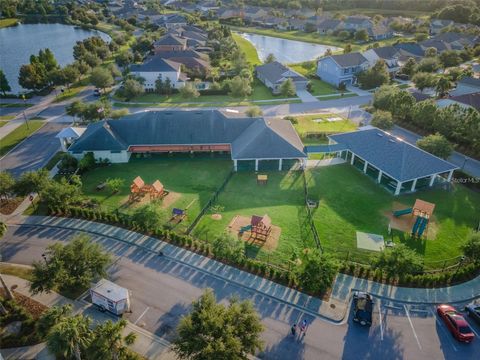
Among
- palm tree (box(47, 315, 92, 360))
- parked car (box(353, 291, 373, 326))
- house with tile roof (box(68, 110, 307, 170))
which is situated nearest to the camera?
palm tree (box(47, 315, 92, 360))

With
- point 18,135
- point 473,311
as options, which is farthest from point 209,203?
point 18,135

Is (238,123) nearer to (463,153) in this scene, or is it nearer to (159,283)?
(159,283)

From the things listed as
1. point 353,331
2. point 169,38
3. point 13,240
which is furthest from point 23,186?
point 169,38

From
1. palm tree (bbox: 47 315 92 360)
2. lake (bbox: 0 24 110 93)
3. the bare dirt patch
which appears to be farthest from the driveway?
lake (bbox: 0 24 110 93)

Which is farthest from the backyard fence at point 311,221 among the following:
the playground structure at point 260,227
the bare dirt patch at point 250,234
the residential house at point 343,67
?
the residential house at point 343,67

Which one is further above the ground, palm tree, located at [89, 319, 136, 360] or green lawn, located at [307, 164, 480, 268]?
palm tree, located at [89, 319, 136, 360]

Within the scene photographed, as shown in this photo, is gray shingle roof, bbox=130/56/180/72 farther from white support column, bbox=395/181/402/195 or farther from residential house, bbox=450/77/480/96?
residential house, bbox=450/77/480/96

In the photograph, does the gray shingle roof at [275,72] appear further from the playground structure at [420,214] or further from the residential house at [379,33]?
the residential house at [379,33]
